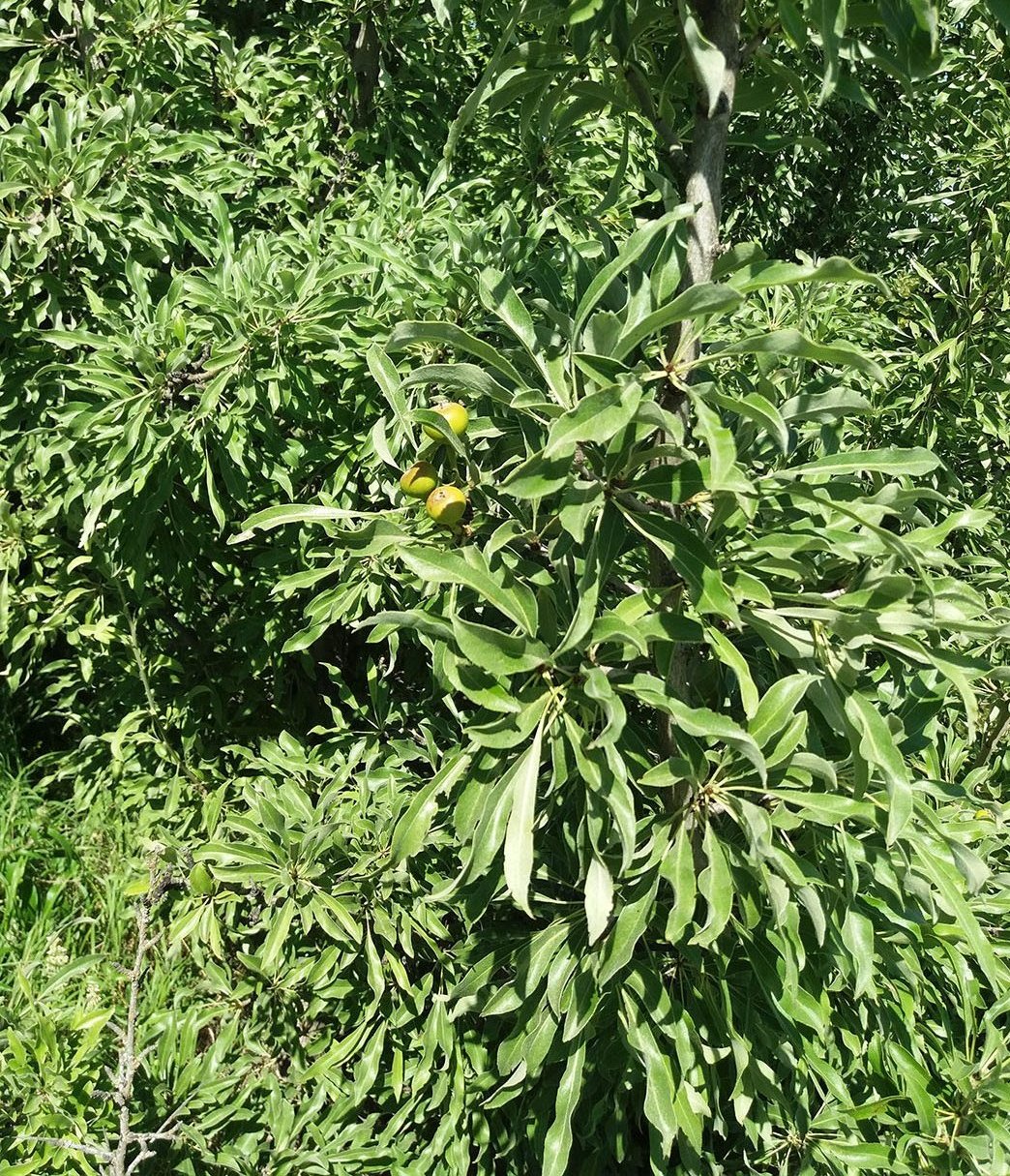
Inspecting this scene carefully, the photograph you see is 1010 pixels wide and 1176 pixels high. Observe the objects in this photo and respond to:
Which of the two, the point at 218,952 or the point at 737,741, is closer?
the point at 737,741

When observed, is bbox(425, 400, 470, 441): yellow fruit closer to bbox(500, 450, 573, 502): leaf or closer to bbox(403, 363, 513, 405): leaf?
bbox(403, 363, 513, 405): leaf

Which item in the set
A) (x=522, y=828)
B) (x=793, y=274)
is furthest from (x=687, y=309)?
(x=522, y=828)

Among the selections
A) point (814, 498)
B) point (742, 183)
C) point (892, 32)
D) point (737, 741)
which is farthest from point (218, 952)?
point (742, 183)

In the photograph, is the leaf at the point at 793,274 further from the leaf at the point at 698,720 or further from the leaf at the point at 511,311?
the leaf at the point at 698,720

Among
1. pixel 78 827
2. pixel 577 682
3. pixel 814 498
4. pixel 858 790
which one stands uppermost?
pixel 814 498

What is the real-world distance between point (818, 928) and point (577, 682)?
398 millimetres

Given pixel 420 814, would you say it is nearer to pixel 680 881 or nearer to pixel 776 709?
pixel 680 881

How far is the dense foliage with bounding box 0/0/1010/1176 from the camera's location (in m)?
1.20

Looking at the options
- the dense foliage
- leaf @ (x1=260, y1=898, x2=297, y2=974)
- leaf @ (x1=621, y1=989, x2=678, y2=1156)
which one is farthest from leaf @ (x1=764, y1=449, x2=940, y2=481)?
leaf @ (x1=260, y1=898, x2=297, y2=974)

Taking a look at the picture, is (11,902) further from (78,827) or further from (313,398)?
Result: (313,398)

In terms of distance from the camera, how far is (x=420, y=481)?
4.48 feet

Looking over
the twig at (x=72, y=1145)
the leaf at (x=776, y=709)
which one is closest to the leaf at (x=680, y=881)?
the leaf at (x=776, y=709)

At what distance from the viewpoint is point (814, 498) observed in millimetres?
1156

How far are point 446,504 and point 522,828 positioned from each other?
16.7 inches
